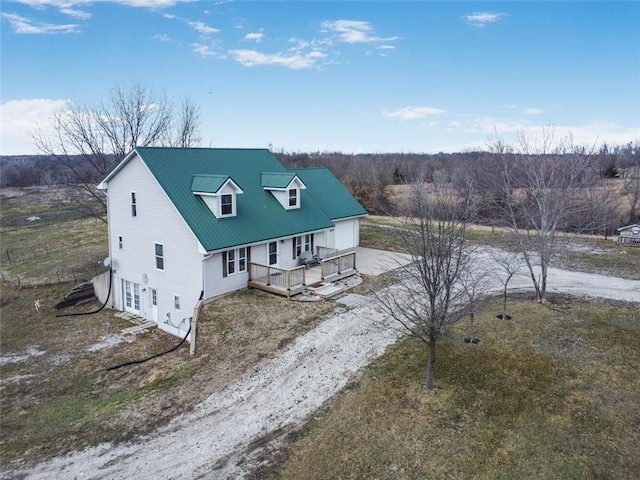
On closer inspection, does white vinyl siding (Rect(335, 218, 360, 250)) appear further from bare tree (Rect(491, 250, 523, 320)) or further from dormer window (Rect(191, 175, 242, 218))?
dormer window (Rect(191, 175, 242, 218))

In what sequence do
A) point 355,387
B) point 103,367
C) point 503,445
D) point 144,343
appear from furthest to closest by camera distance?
point 144,343 → point 103,367 → point 355,387 → point 503,445

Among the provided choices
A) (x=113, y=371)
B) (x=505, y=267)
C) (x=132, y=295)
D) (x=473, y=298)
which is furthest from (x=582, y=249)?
(x=113, y=371)

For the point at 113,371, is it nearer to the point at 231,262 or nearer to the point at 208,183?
the point at 231,262

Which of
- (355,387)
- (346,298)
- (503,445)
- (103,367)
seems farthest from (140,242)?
(503,445)

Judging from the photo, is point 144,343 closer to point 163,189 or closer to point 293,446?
point 163,189

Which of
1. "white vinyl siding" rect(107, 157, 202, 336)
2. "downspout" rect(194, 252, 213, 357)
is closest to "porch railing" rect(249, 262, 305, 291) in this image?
"downspout" rect(194, 252, 213, 357)

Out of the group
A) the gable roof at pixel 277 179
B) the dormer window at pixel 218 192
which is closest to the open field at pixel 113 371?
the dormer window at pixel 218 192
